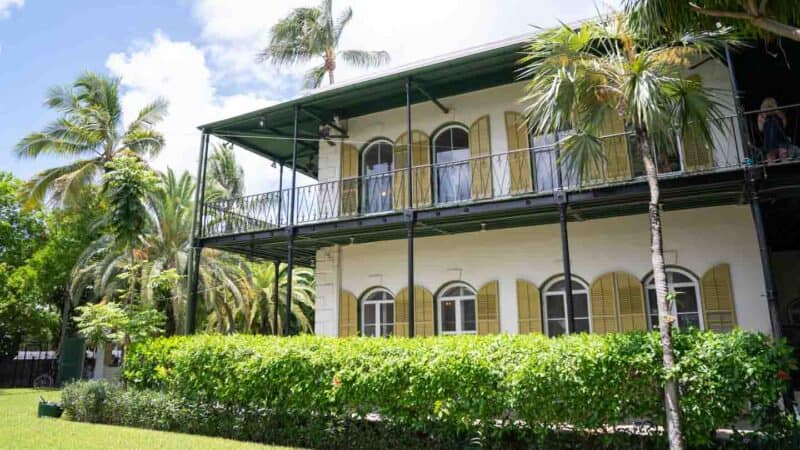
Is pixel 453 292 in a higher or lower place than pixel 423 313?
higher

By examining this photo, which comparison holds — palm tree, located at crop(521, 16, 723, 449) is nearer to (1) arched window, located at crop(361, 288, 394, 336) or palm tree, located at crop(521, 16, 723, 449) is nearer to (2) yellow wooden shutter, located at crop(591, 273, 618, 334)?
(2) yellow wooden shutter, located at crop(591, 273, 618, 334)

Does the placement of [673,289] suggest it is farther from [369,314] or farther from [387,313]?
[369,314]

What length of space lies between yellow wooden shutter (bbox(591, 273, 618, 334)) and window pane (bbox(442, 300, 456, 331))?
273cm

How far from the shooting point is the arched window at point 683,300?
901 centimetres

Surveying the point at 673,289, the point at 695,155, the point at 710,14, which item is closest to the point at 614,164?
the point at 695,155

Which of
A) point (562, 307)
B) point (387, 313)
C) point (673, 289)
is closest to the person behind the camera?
point (673, 289)

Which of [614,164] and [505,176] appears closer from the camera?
[614,164]

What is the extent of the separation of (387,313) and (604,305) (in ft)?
14.8

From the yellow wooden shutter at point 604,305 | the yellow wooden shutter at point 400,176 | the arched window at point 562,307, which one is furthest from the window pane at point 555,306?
the yellow wooden shutter at point 400,176

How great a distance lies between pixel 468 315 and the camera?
35.7ft

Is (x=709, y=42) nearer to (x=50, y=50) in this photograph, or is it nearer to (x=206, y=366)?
(x=206, y=366)

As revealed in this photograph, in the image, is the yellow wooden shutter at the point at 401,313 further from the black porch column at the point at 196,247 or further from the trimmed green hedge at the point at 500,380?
the black porch column at the point at 196,247

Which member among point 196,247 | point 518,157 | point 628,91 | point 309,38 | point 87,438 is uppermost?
point 309,38

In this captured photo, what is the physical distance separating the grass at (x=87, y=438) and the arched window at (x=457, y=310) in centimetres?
453
